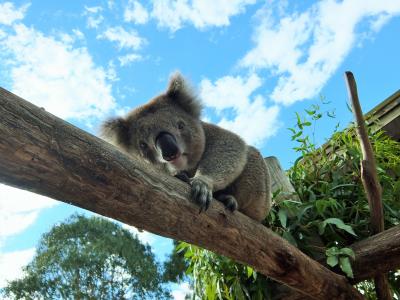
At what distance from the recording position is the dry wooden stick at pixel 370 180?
2.37m

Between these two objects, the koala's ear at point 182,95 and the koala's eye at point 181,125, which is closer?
the koala's eye at point 181,125

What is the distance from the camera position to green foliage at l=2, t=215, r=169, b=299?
34.3ft

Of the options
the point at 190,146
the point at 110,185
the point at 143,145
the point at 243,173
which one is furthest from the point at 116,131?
the point at 110,185

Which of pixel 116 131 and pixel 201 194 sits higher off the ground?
pixel 116 131

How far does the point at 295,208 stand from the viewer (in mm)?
2703

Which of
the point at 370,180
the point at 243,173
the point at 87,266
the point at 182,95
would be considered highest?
the point at 87,266

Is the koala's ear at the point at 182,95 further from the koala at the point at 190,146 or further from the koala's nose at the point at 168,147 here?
the koala's nose at the point at 168,147

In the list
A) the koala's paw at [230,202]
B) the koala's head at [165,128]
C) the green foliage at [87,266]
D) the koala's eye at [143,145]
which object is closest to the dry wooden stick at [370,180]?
the koala's paw at [230,202]

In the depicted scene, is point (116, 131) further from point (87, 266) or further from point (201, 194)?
point (87, 266)

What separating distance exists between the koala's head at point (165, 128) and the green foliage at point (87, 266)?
8.53m

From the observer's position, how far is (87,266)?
10766 millimetres

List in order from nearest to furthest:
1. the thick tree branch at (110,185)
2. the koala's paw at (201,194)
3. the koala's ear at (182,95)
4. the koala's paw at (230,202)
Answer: the thick tree branch at (110,185)
the koala's paw at (201,194)
the koala's paw at (230,202)
the koala's ear at (182,95)

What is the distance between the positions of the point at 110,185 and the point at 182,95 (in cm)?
158

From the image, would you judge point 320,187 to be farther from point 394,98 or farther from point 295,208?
point 394,98
